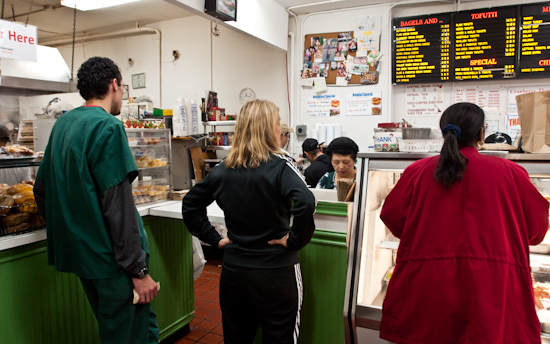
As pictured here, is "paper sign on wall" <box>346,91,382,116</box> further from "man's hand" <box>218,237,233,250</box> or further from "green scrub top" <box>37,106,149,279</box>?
"green scrub top" <box>37,106,149,279</box>

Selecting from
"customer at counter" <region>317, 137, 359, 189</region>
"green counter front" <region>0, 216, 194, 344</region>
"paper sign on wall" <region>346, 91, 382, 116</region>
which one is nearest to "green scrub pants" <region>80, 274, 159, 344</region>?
"green counter front" <region>0, 216, 194, 344</region>

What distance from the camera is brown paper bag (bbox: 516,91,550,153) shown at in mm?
1922

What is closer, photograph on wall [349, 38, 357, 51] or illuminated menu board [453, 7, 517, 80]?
illuminated menu board [453, 7, 517, 80]

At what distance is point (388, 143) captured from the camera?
7.19 feet

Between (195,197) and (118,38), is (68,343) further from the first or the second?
(118,38)

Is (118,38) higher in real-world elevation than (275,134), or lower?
higher

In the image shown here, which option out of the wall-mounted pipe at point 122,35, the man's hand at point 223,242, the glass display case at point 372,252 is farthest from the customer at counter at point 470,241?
the wall-mounted pipe at point 122,35

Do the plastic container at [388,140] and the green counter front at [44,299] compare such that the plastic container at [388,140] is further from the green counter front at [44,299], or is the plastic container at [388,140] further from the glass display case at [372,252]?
the green counter front at [44,299]

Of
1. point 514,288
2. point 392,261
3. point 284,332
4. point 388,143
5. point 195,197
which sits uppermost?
point 388,143

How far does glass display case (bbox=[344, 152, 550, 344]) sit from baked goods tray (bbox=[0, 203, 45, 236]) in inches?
68.5

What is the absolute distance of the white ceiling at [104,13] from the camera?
5.39m

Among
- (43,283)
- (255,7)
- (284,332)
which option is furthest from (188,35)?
(284,332)

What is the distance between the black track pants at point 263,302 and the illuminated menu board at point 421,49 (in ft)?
13.0

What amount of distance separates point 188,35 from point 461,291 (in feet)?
20.5
